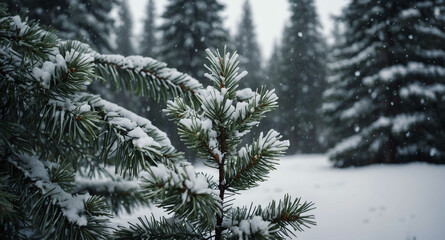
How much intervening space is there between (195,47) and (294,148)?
1722cm

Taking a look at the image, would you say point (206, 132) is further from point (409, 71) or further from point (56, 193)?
point (409, 71)

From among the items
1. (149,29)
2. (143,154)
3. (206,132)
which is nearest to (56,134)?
(143,154)

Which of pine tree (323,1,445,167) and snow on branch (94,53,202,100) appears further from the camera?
pine tree (323,1,445,167)

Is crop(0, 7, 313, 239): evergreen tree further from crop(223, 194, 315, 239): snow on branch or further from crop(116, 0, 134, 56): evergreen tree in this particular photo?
crop(116, 0, 134, 56): evergreen tree

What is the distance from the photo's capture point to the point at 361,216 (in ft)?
17.6

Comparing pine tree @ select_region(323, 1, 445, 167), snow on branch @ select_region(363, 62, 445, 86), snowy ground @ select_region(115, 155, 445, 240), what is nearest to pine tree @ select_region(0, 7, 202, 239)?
snowy ground @ select_region(115, 155, 445, 240)

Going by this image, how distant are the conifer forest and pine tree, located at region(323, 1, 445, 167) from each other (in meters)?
0.05

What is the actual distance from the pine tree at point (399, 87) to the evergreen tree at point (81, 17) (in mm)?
10829

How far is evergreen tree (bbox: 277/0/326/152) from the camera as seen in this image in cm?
2238

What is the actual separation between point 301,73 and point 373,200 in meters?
18.5

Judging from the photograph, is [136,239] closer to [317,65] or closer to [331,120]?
[331,120]

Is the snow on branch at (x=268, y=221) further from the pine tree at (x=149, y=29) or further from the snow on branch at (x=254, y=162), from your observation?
the pine tree at (x=149, y=29)

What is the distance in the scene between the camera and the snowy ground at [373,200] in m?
4.47

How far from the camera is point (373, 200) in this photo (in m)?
6.30
